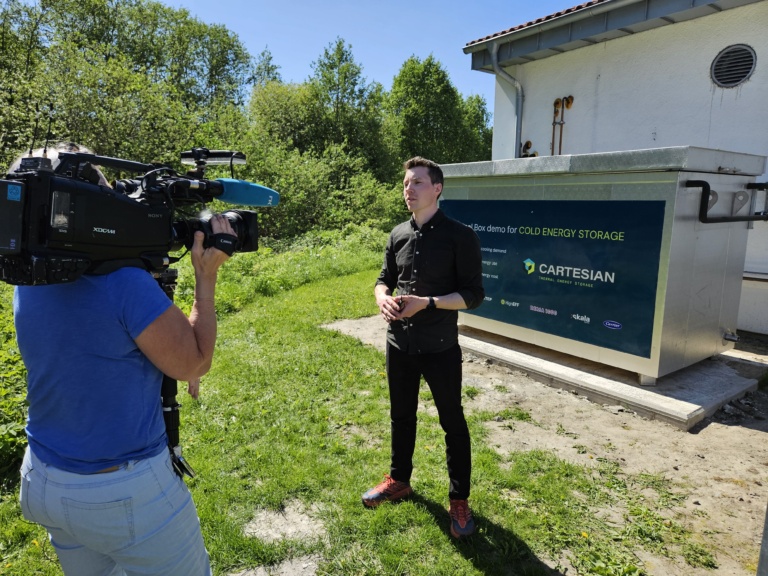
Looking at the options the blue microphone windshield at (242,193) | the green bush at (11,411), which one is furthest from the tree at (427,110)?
the blue microphone windshield at (242,193)

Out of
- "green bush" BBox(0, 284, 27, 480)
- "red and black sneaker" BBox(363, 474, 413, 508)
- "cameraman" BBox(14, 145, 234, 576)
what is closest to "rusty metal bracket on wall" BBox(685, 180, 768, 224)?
"red and black sneaker" BBox(363, 474, 413, 508)

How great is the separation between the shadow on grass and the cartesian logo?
3423 mm

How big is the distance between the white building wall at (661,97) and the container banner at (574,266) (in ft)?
8.52

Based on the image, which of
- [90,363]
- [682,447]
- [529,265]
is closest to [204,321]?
[90,363]

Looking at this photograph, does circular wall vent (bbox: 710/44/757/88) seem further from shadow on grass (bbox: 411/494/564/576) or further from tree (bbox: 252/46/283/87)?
tree (bbox: 252/46/283/87)

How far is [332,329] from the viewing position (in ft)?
25.7

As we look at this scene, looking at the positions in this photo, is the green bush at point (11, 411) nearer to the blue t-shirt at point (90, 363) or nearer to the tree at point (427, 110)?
the blue t-shirt at point (90, 363)

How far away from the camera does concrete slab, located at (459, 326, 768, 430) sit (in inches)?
188

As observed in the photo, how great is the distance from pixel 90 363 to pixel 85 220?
0.46 metres

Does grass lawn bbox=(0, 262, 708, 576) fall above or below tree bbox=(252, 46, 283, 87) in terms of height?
below

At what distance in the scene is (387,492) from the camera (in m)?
3.54

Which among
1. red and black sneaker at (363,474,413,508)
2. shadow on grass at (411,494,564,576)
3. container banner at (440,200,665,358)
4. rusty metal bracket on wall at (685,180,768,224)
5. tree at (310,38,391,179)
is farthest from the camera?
tree at (310,38,391,179)

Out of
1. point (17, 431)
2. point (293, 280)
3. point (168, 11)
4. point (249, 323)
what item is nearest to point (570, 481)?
point (17, 431)

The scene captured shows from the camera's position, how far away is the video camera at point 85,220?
4.73 feet
